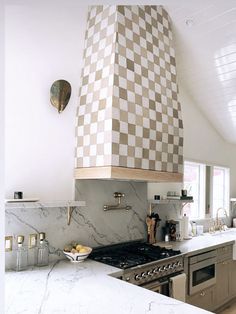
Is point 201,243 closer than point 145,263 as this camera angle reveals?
No

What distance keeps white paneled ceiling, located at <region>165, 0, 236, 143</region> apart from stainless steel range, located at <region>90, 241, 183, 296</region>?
6.97ft

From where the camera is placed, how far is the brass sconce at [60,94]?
2586mm

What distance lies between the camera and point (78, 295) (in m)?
1.77

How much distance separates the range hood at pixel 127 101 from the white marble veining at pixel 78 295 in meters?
0.78

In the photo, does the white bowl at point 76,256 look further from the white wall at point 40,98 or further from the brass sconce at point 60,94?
the brass sconce at point 60,94

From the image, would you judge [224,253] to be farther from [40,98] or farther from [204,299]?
[40,98]

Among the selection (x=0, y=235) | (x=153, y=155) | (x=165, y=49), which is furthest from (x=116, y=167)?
(x=0, y=235)

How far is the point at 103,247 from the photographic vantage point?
9.56 feet

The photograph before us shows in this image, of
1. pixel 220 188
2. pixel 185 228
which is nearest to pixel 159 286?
pixel 185 228

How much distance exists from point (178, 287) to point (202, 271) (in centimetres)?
68

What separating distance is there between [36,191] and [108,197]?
80cm

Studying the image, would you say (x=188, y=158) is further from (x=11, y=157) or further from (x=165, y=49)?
(x=11, y=157)

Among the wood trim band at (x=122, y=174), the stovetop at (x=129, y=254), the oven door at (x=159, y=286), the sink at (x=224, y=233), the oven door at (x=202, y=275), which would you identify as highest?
the wood trim band at (x=122, y=174)

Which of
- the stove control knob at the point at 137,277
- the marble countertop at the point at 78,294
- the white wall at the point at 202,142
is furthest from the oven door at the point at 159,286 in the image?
the white wall at the point at 202,142
